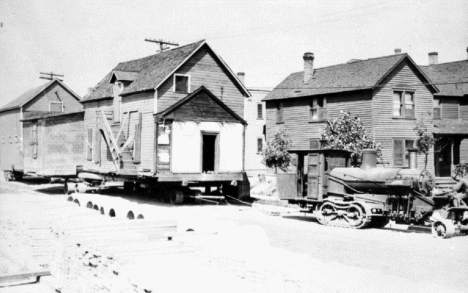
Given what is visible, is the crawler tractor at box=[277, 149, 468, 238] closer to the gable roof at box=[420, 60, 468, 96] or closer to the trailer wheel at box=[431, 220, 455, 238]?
the trailer wheel at box=[431, 220, 455, 238]

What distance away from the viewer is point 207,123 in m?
23.1

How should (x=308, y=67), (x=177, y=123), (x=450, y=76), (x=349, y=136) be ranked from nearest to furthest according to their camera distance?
(x=177, y=123)
(x=349, y=136)
(x=308, y=67)
(x=450, y=76)

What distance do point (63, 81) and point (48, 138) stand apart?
15749mm

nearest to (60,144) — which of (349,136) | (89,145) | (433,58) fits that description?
(89,145)

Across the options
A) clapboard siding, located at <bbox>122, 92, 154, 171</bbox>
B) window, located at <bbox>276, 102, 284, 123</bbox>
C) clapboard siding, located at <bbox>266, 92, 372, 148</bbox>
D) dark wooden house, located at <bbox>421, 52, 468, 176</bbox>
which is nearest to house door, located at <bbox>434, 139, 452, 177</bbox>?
dark wooden house, located at <bbox>421, 52, 468, 176</bbox>

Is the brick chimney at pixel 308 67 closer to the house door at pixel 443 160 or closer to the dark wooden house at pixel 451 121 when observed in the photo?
the dark wooden house at pixel 451 121

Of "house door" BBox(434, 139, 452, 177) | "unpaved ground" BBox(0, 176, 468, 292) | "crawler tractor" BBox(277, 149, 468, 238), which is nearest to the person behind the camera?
"unpaved ground" BBox(0, 176, 468, 292)

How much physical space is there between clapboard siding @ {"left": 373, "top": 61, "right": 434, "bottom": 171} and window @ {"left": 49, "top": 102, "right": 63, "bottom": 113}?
26.4 meters

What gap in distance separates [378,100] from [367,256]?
63.4 feet

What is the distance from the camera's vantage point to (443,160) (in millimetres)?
33594

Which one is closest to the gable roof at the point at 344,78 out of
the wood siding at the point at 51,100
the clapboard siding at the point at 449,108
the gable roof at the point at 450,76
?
the clapboard siding at the point at 449,108

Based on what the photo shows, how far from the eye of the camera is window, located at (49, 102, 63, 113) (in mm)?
41869

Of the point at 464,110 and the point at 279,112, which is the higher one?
the point at 464,110

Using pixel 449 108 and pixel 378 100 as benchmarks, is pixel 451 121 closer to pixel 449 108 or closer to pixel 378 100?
pixel 449 108
